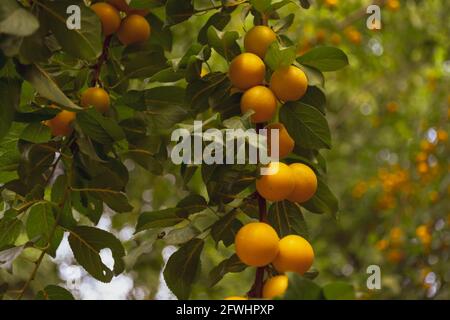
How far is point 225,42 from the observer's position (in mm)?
1085

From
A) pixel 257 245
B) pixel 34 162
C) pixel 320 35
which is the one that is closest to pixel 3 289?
pixel 34 162

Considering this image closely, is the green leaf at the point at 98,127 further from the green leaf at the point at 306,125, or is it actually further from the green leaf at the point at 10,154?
the green leaf at the point at 306,125

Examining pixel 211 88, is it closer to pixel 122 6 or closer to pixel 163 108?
pixel 163 108

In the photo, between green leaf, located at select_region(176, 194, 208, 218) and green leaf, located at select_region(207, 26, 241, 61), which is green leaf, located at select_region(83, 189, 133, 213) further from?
green leaf, located at select_region(207, 26, 241, 61)

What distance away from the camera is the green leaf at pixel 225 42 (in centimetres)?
108

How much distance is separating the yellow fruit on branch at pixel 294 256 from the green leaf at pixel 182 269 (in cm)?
17

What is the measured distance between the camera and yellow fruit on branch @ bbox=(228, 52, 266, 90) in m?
1.02

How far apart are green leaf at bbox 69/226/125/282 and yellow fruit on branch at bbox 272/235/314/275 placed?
33 centimetres

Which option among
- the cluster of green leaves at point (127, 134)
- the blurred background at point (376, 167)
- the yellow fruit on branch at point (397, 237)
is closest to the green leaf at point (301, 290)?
the cluster of green leaves at point (127, 134)

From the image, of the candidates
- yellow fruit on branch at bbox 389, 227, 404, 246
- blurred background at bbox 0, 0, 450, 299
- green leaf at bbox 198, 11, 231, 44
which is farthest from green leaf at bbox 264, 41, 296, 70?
yellow fruit on branch at bbox 389, 227, 404, 246

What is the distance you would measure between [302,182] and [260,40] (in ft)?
0.77

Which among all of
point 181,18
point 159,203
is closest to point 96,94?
point 181,18

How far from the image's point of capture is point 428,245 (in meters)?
3.15

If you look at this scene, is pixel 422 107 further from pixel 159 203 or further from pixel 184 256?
pixel 184 256
